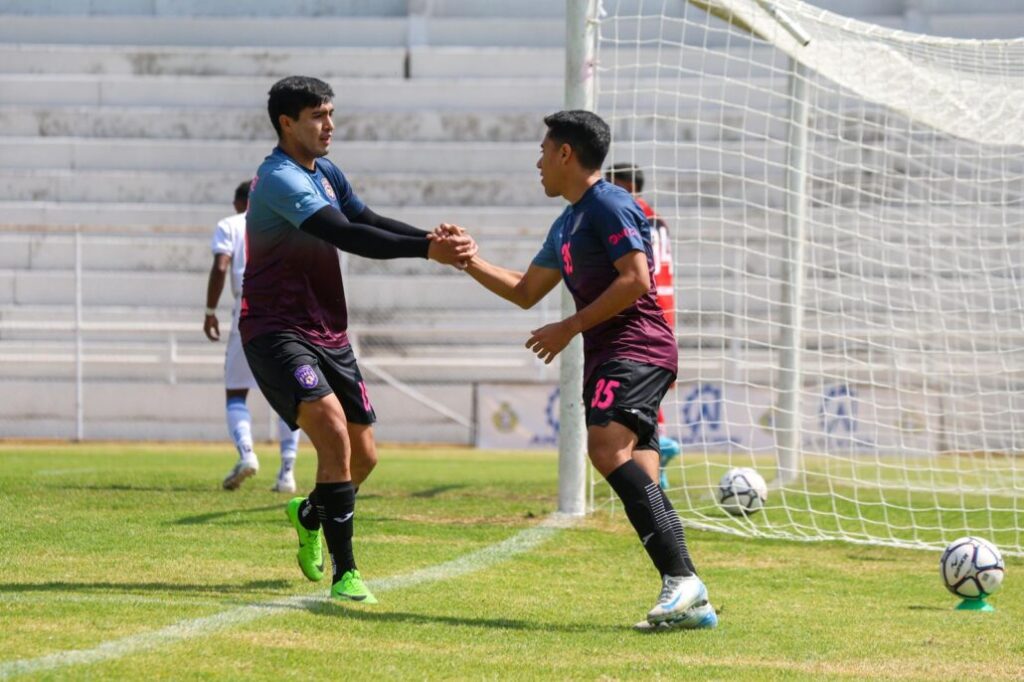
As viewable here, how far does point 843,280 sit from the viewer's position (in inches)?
778

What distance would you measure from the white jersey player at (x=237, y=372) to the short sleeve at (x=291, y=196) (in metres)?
4.39

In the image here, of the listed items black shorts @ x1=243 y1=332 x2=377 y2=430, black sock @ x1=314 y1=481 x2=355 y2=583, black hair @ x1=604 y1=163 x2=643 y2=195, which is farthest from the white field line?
black hair @ x1=604 y1=163 x2=643 y2=195

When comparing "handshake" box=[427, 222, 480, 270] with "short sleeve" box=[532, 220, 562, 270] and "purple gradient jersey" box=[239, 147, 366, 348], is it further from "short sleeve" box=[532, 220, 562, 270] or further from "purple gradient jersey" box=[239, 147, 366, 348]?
"purple gradient jersey" box=[239, 147, 366, 348]

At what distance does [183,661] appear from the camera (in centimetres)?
472

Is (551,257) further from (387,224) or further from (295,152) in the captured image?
(295,152)

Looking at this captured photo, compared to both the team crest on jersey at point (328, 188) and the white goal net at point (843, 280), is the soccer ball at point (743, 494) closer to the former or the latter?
the white goal net at point (843, 280)

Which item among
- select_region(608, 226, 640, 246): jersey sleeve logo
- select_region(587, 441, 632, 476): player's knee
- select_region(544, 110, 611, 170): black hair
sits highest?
select_region(544, 110, 611, 170): black hair

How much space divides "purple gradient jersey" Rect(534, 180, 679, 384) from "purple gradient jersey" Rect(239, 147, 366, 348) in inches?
41.5

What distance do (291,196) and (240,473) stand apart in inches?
188

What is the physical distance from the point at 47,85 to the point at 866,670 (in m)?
20.4

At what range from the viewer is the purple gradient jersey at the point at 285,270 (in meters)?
6.33

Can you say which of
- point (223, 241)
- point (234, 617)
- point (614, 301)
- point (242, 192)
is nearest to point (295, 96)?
point (614, 301)

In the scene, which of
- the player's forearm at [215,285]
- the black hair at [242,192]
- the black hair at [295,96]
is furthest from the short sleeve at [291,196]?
the player's forearm at [215,285]

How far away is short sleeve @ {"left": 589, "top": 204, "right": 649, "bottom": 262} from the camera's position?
5895 millimetres
